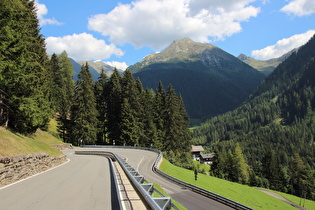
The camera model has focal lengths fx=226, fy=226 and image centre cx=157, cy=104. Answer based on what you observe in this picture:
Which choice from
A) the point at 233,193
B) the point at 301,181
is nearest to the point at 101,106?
the point at 233,193

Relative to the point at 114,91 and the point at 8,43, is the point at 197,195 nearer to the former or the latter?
the point at 8,43

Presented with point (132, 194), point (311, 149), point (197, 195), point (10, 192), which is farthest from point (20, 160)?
point (311, 149)

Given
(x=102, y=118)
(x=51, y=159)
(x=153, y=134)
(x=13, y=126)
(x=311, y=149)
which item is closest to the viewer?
(x=51, y=159)

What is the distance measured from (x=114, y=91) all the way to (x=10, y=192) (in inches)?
Answer: 1714

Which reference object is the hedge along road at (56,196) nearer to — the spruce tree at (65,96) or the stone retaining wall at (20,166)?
Result: the stone retaining wall at (20,166)

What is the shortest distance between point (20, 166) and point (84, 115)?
114ft

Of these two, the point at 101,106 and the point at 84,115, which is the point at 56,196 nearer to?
the point at 84,115

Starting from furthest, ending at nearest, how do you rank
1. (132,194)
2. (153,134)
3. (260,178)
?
(260,178) → (153,134) → (132,194)

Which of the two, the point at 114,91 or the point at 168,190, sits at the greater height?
the point at 114,91

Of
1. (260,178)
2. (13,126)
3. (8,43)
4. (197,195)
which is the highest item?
(8,43)

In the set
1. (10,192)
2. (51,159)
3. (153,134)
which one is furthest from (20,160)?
(153,134)

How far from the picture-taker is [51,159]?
20.5 meters

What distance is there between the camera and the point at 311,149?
595 feet

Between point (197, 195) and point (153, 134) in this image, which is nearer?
point (197, 195)
